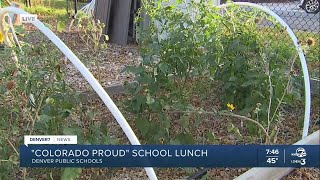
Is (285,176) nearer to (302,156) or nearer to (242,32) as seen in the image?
(302,156)

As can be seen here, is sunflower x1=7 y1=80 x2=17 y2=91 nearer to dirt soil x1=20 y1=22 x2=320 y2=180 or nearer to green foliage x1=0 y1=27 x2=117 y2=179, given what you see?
green foliage x1=0 y1=27 x2=117 y2=179

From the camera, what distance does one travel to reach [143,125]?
2.92 m

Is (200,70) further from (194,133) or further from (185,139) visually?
(185,139)

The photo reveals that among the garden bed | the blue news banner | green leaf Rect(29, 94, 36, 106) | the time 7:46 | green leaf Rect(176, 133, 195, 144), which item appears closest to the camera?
the blue news banner

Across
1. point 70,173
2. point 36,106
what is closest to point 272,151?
point 70,173

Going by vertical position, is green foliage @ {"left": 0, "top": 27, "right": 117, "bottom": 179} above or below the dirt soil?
above

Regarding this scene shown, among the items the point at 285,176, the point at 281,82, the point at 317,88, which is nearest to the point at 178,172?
the point at 285,176

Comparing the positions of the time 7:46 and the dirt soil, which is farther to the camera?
the dirt soil

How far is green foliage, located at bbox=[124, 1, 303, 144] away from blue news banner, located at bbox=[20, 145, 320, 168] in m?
0.39

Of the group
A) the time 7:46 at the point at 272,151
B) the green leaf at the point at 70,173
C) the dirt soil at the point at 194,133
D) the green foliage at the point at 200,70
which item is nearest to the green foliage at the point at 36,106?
the green leaf at the point at 70,173

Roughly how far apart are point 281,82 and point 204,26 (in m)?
0.66

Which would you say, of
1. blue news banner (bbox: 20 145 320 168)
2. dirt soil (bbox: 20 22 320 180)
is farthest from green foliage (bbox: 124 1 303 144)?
blue news banner (bbox: 20 145 320 168)

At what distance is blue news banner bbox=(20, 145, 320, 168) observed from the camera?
7.20ft

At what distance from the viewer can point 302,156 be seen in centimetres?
239
